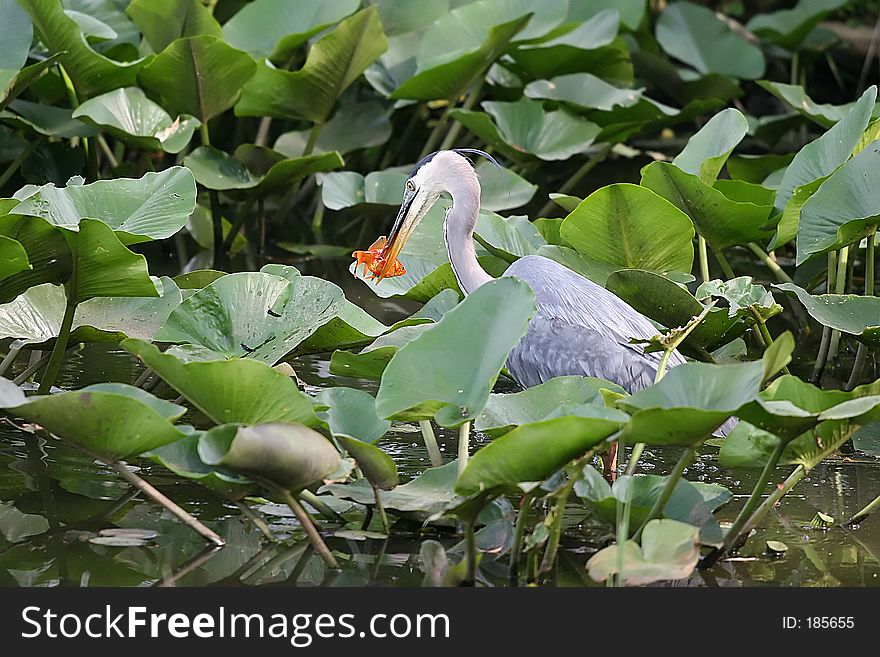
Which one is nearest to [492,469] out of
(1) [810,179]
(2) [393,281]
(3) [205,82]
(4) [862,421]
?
(4) [862,421]

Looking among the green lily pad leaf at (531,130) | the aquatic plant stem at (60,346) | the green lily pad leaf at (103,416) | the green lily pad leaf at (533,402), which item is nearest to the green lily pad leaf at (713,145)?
the green lily pad leaf at (531,130)

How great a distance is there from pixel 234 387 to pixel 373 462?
343mm

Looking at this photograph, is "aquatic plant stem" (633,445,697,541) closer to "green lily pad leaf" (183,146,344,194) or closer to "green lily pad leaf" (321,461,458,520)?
"green lily pad leaf" (321,461,458,520)

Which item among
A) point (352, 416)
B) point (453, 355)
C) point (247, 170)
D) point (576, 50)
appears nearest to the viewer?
point (453, 355)

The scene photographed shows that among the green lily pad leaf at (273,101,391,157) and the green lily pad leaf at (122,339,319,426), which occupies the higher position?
the green lily pad leaf at (122,339,319,426)

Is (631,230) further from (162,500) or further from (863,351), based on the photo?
(162,500)

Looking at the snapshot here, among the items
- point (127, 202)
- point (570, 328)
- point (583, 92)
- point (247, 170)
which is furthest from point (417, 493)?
point (583, 92)

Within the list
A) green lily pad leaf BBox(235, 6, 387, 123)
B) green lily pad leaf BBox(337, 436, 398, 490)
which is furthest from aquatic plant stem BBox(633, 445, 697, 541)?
green lily pad leaf BBox(235, 6, 387, 123)

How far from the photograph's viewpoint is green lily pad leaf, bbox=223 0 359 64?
566 centimetres

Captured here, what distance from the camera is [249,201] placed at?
18.4 feet

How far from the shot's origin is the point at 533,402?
2.86 m

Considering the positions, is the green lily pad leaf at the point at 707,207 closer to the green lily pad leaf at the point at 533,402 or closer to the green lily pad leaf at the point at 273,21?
the green lily pad leaf at the point at 533,402

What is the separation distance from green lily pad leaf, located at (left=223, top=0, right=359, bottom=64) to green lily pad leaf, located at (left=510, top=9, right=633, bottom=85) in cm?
94

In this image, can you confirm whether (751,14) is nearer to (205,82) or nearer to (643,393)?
(205,82)
